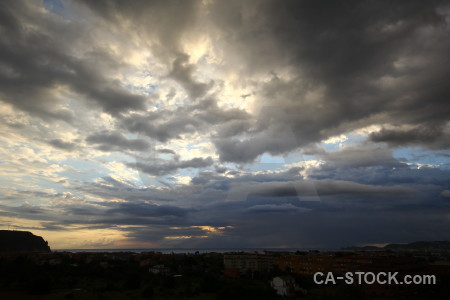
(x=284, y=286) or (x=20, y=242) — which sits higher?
(x=20, y=242)

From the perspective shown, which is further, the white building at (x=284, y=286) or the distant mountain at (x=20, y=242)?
the distant mountain at (x=20, y=242)

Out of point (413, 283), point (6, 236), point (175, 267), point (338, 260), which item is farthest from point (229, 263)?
point (6, 236)

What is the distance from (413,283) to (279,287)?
50.6ft

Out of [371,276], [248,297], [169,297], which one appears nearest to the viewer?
[248,297]

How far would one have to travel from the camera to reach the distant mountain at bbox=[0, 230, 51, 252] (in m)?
120

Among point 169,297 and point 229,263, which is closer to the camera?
point 169,297

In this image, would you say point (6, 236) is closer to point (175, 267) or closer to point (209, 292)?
point (175, 267)

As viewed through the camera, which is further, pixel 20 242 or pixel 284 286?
pixel 20 242

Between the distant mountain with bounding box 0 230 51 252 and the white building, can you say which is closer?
the white building

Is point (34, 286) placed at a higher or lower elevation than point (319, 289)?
higher

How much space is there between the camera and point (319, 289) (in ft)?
118

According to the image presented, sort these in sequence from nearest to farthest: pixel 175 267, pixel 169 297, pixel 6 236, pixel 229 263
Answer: pixel 169 297 < pixel 175 267 < pixel 229 263 < pixel 6 236

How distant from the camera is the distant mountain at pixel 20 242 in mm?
120387

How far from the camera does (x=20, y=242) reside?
425ft
